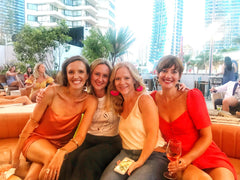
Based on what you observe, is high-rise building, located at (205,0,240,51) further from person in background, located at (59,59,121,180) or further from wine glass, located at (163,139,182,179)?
wine glass, located at (163,139,182,179)

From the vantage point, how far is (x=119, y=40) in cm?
684

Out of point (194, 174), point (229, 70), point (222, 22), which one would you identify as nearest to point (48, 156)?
point (194, 174)

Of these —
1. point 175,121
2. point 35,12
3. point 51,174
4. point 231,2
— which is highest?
point 35,12

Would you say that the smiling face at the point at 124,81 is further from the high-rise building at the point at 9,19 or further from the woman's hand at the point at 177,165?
the high-rise building at the point at 9,19

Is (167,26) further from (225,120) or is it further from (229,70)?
(225,120)

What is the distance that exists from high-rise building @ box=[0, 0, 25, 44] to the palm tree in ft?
19.8

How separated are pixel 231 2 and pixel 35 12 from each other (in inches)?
813

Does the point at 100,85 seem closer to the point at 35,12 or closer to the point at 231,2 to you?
the point at 231,2

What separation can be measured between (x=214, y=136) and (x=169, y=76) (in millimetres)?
1010

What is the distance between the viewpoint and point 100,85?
172cm

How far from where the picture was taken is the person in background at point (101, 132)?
1529 millimetres

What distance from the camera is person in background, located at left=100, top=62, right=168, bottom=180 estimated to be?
4.45 ft

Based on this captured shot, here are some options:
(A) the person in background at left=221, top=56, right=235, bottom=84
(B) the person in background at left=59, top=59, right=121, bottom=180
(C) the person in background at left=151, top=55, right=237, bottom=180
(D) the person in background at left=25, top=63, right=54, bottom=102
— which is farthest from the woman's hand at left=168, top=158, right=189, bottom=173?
(A) the person in background at left=221, top=56, right=235, bottom=84

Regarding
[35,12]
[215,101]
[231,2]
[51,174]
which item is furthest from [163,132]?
[35,12]
